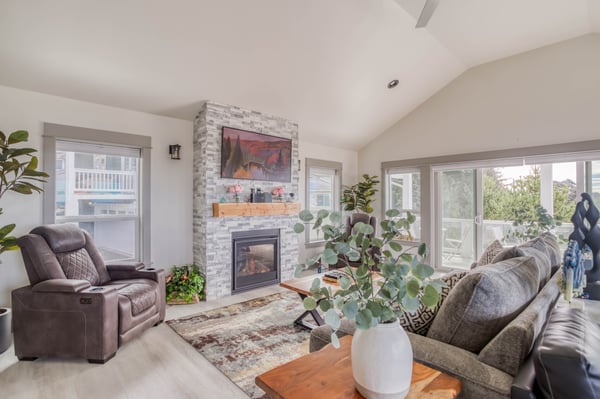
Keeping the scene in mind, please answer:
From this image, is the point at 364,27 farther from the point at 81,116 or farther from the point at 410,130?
the point at 81,116

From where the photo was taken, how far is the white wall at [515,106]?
414 cm

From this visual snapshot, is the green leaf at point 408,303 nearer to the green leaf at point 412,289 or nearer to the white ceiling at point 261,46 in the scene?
the green leaf at point 412,289

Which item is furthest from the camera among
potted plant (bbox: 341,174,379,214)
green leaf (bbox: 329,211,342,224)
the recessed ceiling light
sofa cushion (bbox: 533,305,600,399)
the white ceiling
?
potted plant (bbox: 341,174,379,214)

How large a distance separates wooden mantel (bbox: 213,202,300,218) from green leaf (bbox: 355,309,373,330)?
135 inches

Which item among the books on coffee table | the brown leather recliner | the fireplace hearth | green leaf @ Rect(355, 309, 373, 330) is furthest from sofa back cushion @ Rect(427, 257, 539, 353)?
the fireplace hearth

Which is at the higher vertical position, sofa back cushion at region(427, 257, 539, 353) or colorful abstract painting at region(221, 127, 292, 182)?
colorful abstract painting at region(221, 127, 292, 182)

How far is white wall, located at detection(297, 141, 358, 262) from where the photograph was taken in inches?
227

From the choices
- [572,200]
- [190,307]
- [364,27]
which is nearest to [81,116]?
[190,307]

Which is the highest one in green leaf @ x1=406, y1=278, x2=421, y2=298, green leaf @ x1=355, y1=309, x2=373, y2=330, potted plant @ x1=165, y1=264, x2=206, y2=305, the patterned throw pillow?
green leaf @ x1=406, y1=278, x2=421, y2=298

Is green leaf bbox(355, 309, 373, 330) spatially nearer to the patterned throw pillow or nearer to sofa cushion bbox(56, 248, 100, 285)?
the patterned throw pillow

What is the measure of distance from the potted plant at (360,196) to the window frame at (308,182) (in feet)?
0.54

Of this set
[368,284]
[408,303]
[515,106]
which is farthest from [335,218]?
[515,106]

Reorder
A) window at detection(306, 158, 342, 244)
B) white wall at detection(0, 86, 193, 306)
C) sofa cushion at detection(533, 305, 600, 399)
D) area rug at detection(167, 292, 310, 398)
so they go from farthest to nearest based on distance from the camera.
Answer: window at detection(306, 158, 342, 244), white wall at detection(0, 86, 193, 306), area rug at detection(167, 292, 310, 398), sofa cushion at detection(533, 305, 600, 399)

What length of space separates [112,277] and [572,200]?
6298 mm
